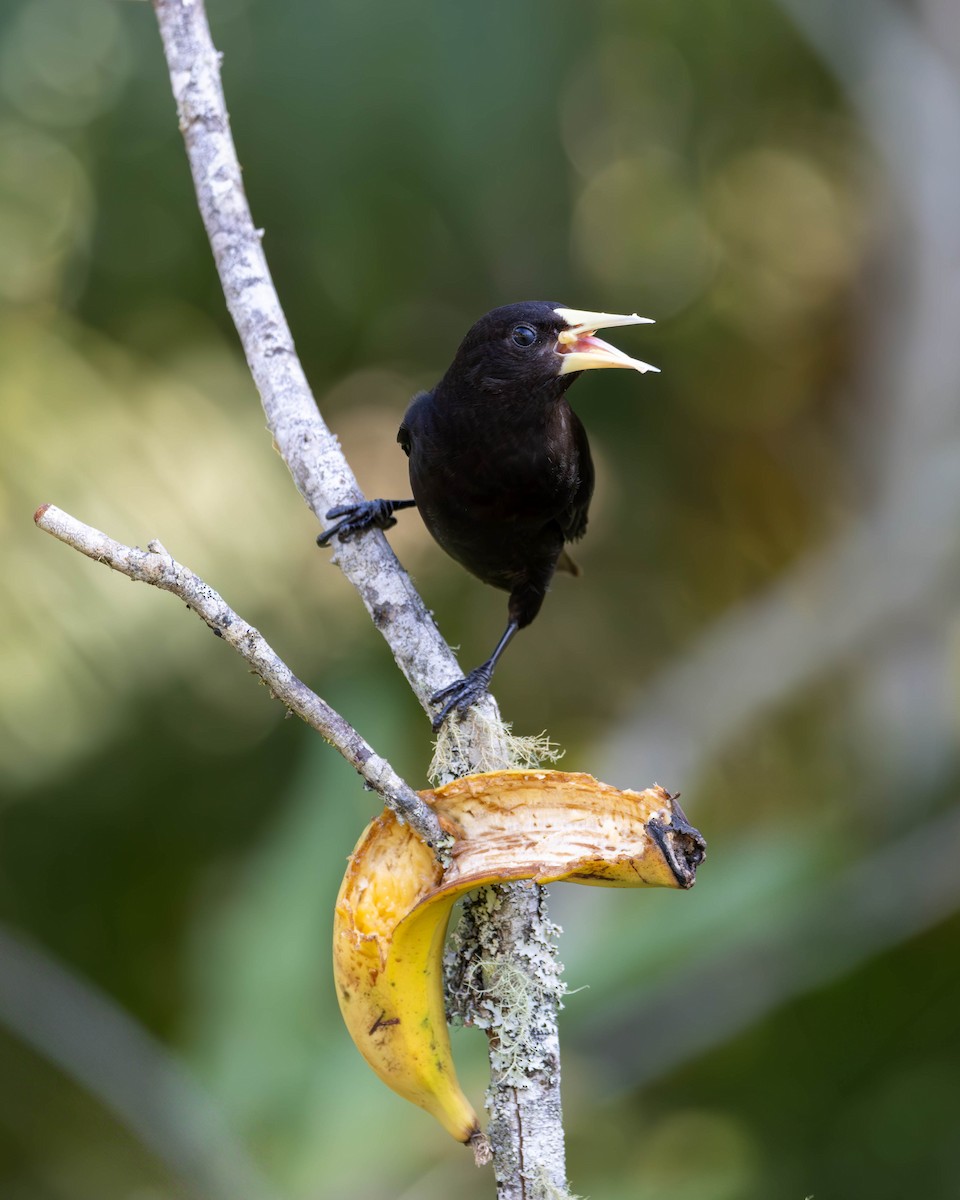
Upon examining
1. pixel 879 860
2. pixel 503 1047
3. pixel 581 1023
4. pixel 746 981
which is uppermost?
pixel 879 860

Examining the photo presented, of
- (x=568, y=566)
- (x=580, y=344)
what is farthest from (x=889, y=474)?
(x=580, y=344)

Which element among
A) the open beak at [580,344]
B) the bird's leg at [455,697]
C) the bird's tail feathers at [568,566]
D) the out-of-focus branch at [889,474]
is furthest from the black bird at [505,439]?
the out-of-focus branch at [889,474]

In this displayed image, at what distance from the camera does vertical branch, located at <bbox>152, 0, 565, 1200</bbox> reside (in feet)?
5.00

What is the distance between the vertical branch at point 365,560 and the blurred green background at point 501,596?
1.28m

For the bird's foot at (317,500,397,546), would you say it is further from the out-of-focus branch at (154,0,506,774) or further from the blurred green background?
the blurred green background

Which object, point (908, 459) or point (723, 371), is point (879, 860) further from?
point (723, 371)

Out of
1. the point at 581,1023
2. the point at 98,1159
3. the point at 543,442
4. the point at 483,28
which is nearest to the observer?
the point at 543,442

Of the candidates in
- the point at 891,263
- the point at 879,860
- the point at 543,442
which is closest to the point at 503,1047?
the point at 543,442

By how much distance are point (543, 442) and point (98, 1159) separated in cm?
286

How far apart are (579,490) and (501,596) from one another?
93.9 inches

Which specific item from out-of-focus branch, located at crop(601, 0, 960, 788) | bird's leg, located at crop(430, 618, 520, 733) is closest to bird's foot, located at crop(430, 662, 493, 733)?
bird's leg, located at crop(430, 618, 520, 733)

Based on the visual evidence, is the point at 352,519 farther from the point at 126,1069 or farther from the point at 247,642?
the point at 126,1069

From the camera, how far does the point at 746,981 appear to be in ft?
12.9

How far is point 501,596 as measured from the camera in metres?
5.12
